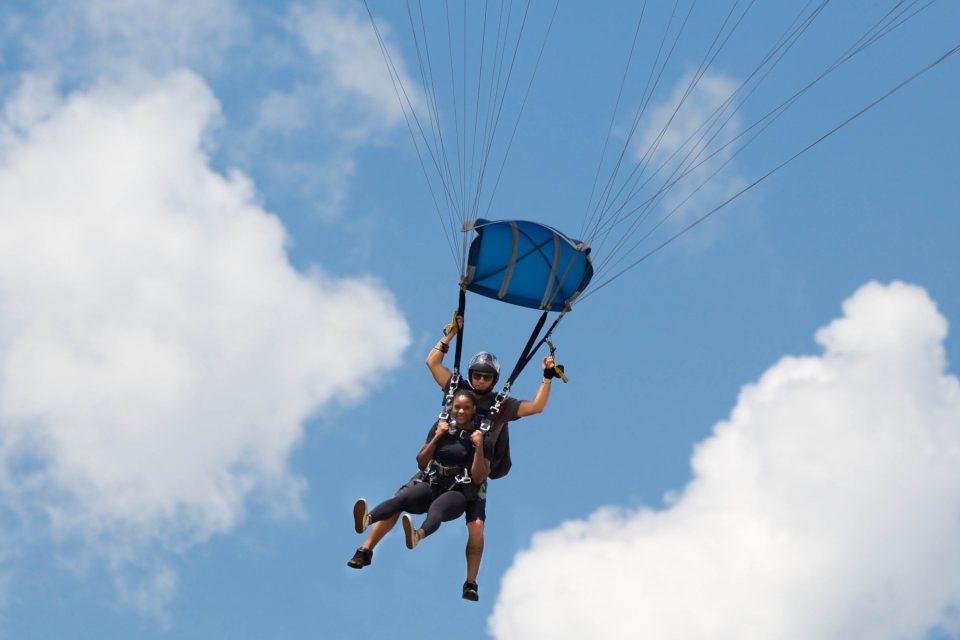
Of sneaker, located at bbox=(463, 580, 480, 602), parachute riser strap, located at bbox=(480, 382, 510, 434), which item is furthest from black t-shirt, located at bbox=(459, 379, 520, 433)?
sneaker, located at bbox=(463, 580, 480, 602)

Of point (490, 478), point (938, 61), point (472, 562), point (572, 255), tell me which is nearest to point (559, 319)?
point (572, 255)

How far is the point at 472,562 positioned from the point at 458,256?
410 cm

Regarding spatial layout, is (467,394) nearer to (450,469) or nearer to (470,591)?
(450,469)

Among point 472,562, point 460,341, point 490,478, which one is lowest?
point 472,562

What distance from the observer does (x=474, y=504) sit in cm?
1748

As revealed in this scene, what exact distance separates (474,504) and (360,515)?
1.55 m

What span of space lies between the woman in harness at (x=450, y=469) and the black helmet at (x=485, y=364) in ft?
1.60

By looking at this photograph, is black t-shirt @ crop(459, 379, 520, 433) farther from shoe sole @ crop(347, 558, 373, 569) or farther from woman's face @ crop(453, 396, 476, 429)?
shoe sole @ crop(347, 558, 373, 569)

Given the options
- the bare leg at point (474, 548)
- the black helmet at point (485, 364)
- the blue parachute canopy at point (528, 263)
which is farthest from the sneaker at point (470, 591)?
the blue parachute canopy at point (528, 263)

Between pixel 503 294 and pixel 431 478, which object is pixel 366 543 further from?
pixel 503 294

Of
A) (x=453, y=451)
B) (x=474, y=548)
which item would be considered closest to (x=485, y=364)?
(x=453, y=451)

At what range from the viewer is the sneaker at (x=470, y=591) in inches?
681

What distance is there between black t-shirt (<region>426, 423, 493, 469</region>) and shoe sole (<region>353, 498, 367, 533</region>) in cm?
118

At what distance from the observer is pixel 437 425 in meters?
17.4
